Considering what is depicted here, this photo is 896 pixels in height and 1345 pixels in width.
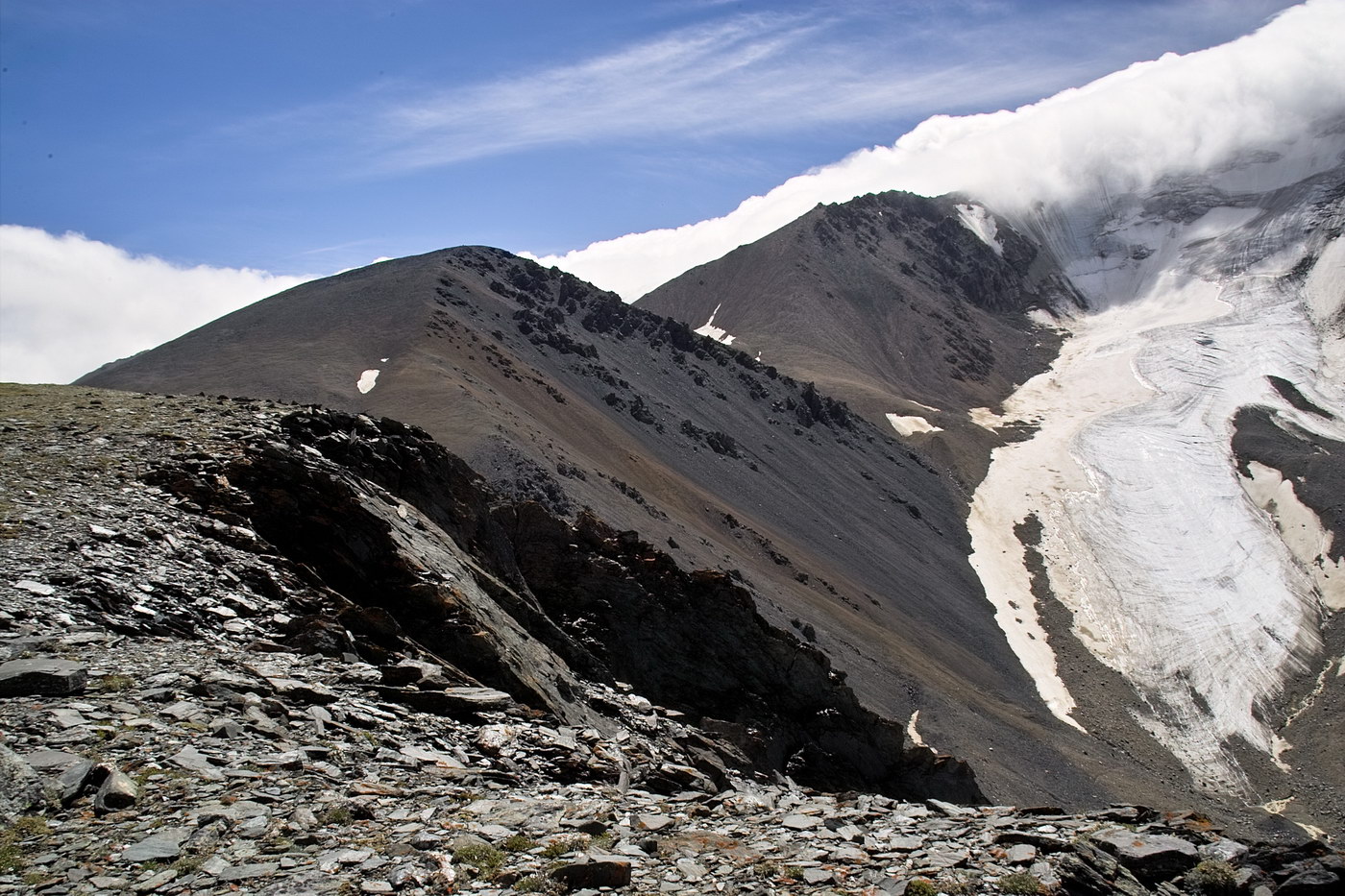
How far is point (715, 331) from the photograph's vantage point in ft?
585

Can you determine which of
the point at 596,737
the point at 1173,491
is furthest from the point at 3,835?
the point at 1173,491

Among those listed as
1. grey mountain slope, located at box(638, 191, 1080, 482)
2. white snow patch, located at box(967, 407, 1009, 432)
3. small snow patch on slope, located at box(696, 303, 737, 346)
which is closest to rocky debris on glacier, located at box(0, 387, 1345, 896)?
grey mountain slope, located at box(638, 191, 1080, 482)

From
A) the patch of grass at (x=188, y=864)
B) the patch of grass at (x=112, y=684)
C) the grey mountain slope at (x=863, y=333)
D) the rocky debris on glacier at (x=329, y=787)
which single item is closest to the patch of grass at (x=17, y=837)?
the rocky debris on glacier at (x=329, y=787)

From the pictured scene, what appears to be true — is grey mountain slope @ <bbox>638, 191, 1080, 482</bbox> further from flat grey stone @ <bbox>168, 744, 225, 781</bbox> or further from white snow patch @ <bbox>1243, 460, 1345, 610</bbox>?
flat grey stone @ <bbox>168, 744, 225, 781</bbox>

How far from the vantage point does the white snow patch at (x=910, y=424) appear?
5197 inches

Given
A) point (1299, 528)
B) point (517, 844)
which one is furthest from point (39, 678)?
point (1299, 528)

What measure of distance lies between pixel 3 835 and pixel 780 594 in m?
55.9

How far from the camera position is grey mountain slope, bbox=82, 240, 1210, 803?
187 ft

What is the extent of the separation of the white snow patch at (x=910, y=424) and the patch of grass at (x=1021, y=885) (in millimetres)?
125152

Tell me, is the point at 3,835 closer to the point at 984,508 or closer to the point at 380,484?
the point at 380,484

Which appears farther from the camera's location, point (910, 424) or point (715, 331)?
point (715, 331)

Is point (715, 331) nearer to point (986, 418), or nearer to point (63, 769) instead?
point (986, 418)

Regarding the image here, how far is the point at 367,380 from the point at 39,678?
59.0m

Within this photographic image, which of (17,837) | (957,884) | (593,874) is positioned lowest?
(957,884)
